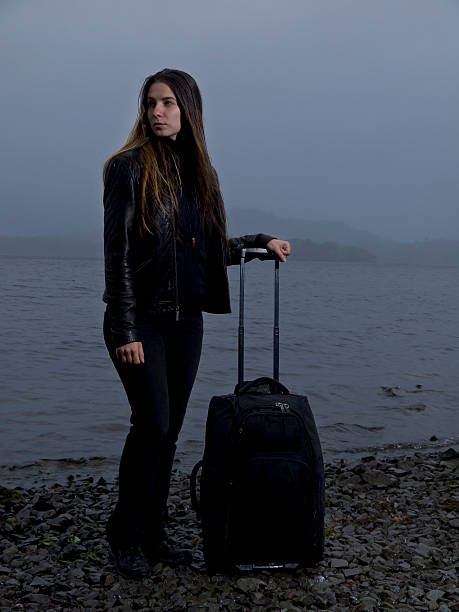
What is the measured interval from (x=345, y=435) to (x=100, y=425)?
10.4 feet

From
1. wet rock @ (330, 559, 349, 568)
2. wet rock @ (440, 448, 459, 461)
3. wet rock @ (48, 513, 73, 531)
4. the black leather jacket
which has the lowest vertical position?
wet rock @ (440, 448, 459, 461)

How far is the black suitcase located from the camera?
11.4ft

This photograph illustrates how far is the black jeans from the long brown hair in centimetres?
52

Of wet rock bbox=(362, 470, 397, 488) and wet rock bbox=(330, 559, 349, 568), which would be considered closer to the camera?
wet rock bbox=(330, 559, 349, 568)

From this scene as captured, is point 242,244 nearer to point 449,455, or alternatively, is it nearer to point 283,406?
point 283,406

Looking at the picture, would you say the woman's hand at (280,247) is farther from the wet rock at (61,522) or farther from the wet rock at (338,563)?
the wet rock at (61,522)

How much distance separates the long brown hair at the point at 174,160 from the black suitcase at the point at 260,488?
1004mm

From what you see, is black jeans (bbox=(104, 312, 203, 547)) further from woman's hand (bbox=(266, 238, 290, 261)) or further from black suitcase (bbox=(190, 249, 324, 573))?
woman's hand (bbox=(266, 238, 290, 261))

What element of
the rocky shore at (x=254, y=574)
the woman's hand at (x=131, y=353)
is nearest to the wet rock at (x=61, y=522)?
the rocky shore at (x=254, y=574)

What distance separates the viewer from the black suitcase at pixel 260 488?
3.47m

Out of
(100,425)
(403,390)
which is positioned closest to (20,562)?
(100,425)

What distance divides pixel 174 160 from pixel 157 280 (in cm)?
63

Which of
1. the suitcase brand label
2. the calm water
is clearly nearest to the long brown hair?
the suitcase brand label

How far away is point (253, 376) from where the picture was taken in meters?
13.7
